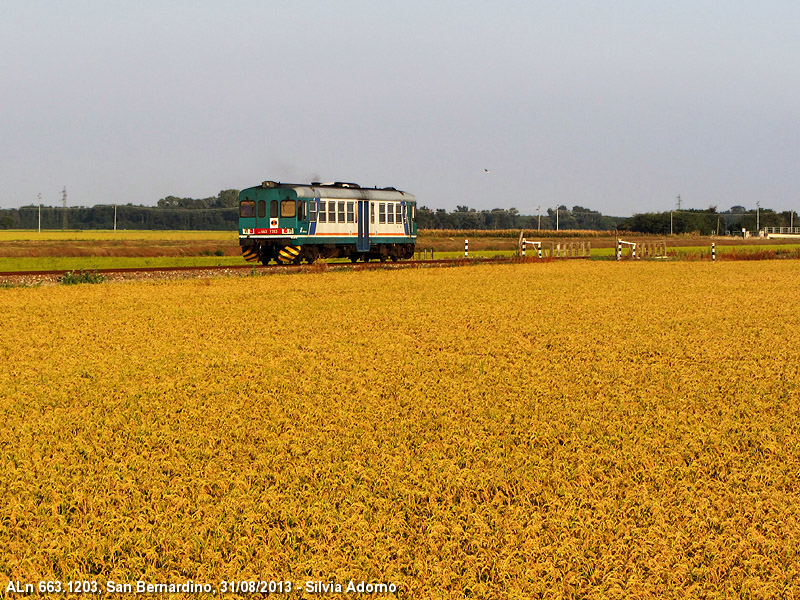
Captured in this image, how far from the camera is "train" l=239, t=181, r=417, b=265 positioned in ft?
118

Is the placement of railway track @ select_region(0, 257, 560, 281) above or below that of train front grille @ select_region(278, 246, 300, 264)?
below

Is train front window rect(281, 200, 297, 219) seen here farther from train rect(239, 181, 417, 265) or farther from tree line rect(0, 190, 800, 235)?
→ tree line rect(0, 190, 800, 235)

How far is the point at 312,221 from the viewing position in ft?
119

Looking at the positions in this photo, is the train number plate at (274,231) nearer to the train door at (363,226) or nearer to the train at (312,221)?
the train at (312,221)

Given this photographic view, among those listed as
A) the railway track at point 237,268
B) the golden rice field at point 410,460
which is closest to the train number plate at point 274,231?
the railway track at point 237,268

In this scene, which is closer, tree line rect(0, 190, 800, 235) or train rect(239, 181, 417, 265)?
train rect(239, 181, 417, 265)

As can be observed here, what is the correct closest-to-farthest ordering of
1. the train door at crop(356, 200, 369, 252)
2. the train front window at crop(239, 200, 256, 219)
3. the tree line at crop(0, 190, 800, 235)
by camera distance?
the train front window at crop(239, 200, 256, 219) → the train door at crop(356, 200, 369, 252) → the tree line at crop(0, 190, 800, 235)

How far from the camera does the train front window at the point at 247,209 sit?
37188 mm

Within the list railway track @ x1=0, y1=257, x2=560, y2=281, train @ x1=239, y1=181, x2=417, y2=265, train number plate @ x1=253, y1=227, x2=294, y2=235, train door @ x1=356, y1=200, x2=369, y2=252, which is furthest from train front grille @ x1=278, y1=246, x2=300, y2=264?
train door @ x1=356, y1=200, x2=369, y2=252

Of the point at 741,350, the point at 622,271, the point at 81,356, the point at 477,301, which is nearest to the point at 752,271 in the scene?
the point at 622,271

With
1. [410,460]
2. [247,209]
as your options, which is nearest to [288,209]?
[247,209]

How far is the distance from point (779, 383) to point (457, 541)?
6773 millimetres

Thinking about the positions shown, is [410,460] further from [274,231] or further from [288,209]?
[274,231]

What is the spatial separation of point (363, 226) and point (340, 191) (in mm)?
2315
